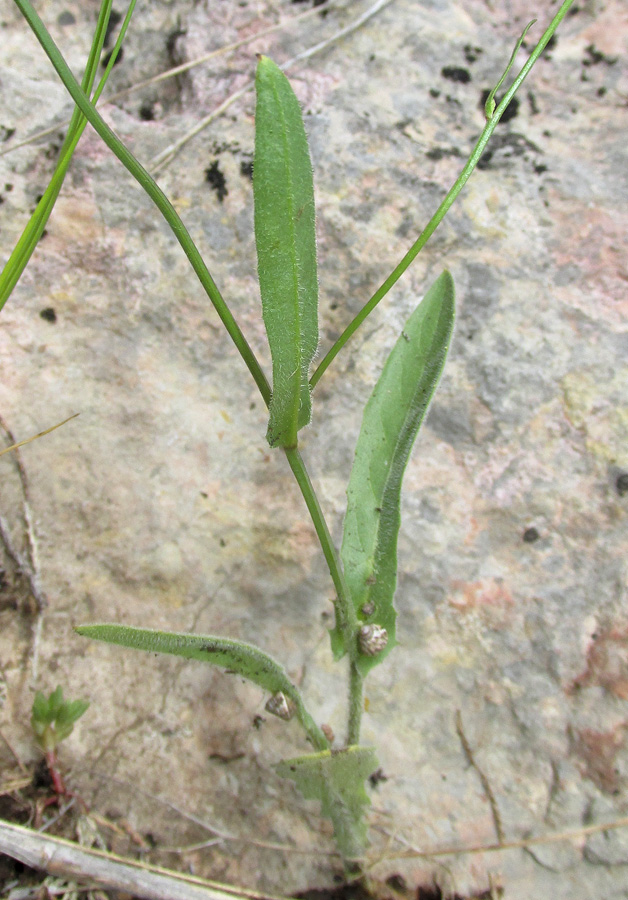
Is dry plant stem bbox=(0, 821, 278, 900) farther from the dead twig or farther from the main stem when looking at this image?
the dead twig

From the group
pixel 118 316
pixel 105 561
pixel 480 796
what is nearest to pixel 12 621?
pixel 105 561

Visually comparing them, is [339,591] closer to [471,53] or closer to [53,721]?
[53,721]

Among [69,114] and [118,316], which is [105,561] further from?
[69,114]

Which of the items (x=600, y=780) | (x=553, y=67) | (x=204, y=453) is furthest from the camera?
(x=553, y=67)

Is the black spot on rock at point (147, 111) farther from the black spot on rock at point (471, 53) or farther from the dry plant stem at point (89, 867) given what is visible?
the dry plant stem at point (89, 867)

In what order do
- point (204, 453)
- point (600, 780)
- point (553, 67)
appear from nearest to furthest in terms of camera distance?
1. point (600, 780)
2. point (204, 453)
3. point (553, 67)

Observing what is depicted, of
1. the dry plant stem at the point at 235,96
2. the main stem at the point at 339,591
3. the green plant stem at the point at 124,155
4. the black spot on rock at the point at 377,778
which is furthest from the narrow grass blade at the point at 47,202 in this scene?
the black spot on rock at the point at 377,778
